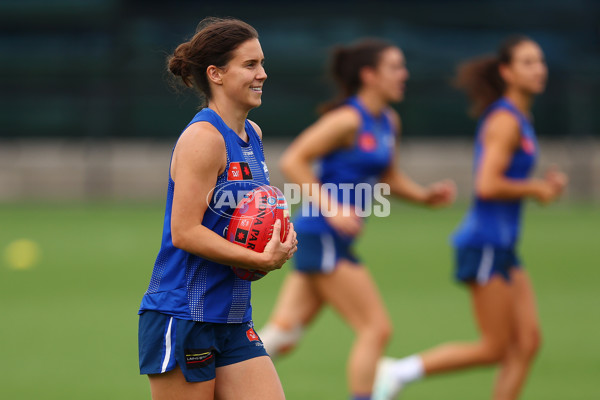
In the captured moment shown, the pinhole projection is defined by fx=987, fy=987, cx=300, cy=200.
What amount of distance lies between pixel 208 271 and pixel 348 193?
2790 millimetres


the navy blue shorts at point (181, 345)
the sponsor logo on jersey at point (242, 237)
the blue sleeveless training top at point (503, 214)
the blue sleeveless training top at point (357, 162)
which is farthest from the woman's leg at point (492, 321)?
the sponsor logo on jersey at point (242, 237)

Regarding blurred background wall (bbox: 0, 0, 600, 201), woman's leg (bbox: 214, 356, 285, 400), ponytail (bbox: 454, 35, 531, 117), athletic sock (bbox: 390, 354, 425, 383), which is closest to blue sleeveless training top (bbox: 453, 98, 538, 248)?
ponytail (bbox: 454, 35, 531, 117)

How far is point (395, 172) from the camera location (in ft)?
23.5

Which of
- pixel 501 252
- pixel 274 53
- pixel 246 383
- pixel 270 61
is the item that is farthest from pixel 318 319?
pixel 274 53

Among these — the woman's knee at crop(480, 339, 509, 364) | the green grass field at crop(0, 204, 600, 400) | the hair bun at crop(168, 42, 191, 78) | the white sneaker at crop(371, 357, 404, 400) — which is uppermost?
the hair bun at crop(168, 42, 191, 78)

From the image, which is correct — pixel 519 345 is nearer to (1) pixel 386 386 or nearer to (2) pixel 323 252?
(1) pixel 386 386

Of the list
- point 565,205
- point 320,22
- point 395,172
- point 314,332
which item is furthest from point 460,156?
point 395,172

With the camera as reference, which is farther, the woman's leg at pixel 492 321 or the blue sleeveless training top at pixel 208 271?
the woman's leg at pixel 492 321

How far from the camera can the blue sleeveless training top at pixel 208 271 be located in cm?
396

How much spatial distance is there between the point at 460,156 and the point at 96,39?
9031mm

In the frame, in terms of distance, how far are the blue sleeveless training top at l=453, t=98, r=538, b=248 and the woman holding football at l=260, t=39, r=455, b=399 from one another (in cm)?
60

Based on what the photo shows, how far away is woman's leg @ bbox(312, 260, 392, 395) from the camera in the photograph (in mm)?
6219

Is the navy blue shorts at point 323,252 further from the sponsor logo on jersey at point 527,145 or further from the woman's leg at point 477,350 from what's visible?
the sponsor logo on jersey at point 527,145

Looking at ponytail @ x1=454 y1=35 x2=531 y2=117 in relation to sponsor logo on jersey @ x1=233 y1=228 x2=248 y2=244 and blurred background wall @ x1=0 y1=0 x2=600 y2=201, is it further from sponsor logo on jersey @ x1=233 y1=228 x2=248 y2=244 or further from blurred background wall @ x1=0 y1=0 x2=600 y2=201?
blurred background wall @ x1=0 y1=0 x2=600 y2=201
